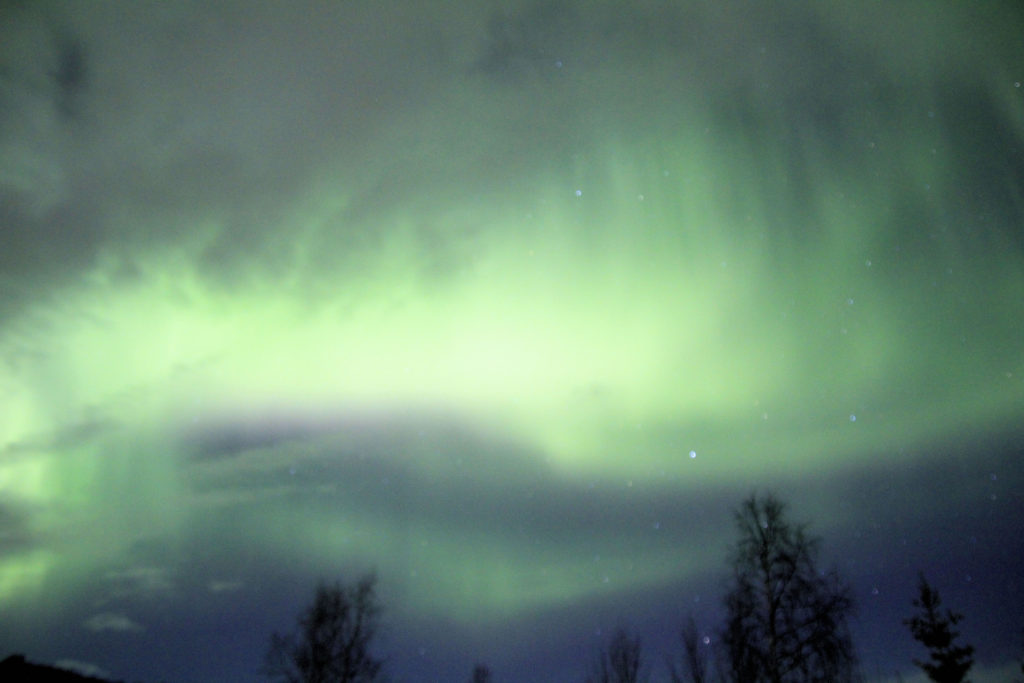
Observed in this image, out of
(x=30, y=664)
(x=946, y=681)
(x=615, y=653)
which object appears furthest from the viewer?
(x=615, y=653)

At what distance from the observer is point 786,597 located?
24750mm

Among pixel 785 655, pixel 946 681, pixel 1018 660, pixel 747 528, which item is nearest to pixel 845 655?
pixel 785 655

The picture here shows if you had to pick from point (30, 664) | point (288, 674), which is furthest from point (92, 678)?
point (288, 674)

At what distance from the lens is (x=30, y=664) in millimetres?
Answer: 32625

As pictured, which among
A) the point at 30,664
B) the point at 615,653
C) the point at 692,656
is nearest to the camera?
the point at 30,664

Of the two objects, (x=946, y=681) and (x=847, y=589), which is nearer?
(x=847, y=589)

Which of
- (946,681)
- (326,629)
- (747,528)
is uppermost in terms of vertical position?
(747,528)

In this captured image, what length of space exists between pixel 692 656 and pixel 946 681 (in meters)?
22.5

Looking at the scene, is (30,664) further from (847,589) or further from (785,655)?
(847,589)

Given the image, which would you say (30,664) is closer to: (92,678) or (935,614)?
(92,678)

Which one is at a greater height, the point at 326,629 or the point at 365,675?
the point at 326,629

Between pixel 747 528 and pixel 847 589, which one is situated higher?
pixel 747 528

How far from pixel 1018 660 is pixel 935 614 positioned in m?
10.4

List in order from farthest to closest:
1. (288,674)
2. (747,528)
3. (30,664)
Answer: (288,674) → (30,664) → (747,528)
